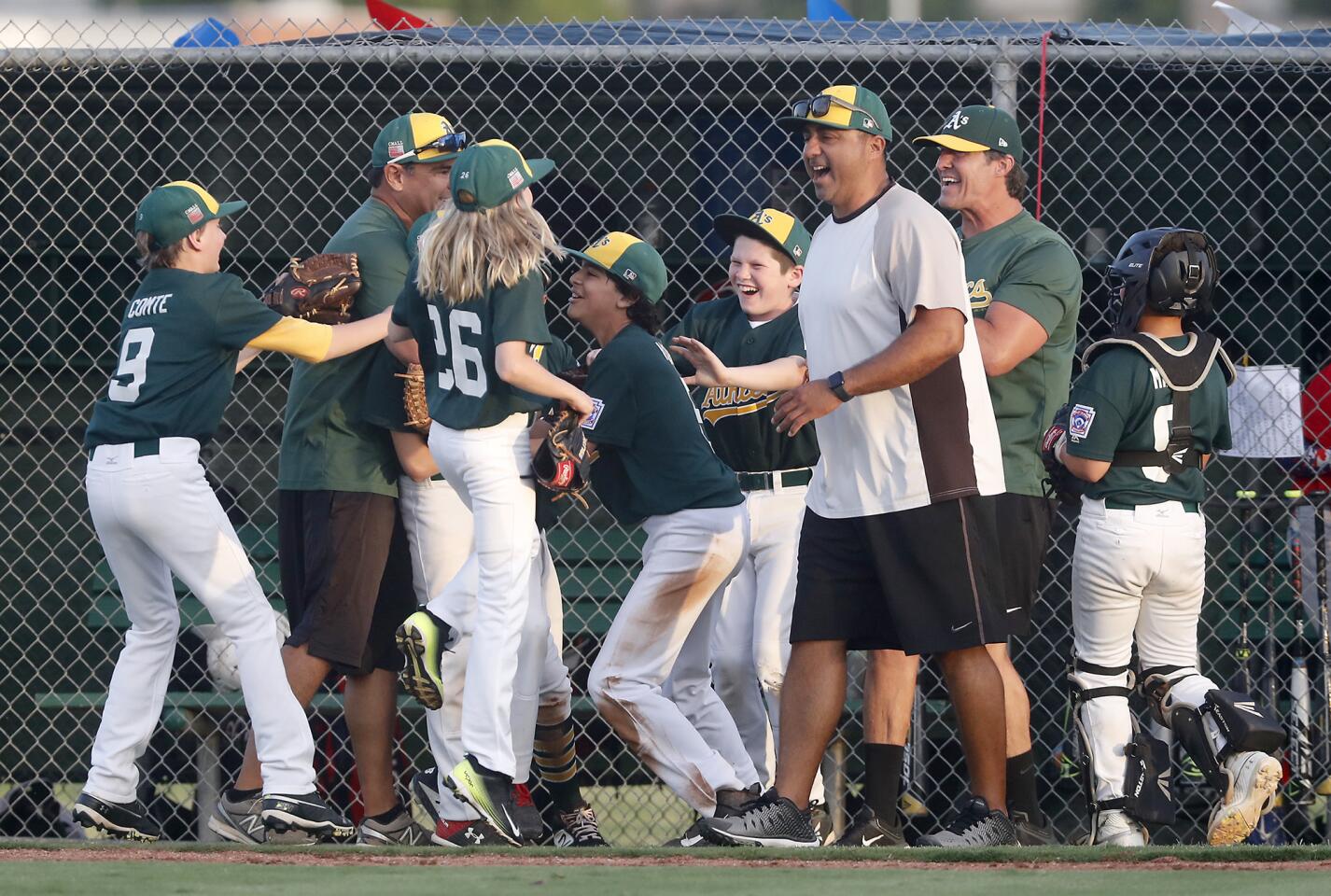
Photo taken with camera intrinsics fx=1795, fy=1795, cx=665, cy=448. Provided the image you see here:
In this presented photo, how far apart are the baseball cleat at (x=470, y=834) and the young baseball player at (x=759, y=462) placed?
1.10 m

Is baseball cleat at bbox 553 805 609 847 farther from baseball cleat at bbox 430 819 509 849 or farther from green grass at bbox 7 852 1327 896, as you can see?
green grass at bbox 7 852 1327 896

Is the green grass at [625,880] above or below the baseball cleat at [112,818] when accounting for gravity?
above

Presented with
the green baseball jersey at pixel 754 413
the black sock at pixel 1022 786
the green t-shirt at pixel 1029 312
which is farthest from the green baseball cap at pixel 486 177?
the black sock at pixel 1022 786

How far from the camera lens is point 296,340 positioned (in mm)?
4793

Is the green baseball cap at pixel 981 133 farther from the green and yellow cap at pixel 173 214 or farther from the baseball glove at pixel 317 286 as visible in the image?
the green and yellow cap at pixel 173 214

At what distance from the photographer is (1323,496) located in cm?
608

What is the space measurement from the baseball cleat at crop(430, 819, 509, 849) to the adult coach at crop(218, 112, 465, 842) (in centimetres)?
62

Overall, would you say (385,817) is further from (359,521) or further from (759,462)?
(759,462)

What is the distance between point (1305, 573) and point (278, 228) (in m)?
3.79

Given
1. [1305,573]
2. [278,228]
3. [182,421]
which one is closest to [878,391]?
[182,421]

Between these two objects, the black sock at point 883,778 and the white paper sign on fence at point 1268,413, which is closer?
the black sock at point 883,778

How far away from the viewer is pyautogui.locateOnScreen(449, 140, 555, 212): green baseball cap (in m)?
4.59

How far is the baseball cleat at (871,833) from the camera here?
14.8ft

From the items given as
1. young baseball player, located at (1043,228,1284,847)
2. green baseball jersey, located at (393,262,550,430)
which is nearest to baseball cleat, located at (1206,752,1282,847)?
young baseball player, located at (1043,228,1284,847)
